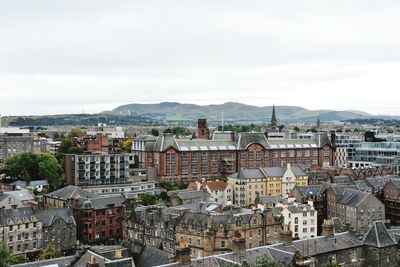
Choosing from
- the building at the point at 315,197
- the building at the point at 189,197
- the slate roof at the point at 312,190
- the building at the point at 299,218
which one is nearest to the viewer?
the building at the point at 299,218

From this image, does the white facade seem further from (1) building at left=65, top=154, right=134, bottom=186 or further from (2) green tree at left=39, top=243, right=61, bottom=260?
(2) green tree at left=39, top=243, right=61, bottom=260

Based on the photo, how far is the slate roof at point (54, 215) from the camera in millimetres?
83375

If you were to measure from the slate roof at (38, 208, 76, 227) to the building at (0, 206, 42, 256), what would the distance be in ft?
4.53

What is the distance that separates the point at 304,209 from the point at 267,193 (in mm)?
33324

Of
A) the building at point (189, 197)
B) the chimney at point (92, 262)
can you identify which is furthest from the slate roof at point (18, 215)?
the chimney at point (92, 262)

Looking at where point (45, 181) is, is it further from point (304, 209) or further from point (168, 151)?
point (304, 209)

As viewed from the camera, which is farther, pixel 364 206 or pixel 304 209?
pixel 364 206

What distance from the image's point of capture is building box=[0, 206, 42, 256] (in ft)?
260

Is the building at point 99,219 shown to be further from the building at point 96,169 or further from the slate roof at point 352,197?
the slate roof at point 352,197

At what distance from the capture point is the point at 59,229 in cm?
8362

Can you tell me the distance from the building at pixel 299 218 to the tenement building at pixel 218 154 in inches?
1910

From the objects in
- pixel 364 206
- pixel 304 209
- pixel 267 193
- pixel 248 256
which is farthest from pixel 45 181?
pixel 248 256

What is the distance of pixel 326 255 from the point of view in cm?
5853

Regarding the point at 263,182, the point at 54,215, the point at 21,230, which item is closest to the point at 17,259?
the point at 21,230
